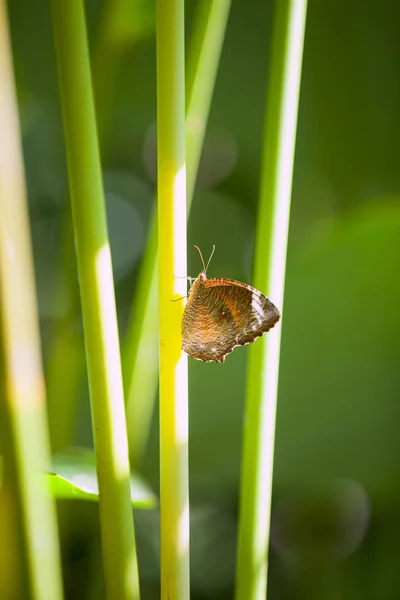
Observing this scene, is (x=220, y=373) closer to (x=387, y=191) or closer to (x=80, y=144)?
(x=387, y=191)

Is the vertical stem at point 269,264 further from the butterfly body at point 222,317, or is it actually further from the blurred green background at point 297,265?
the blurred green background at point 297,265

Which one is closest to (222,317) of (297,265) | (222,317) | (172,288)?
(222,317)

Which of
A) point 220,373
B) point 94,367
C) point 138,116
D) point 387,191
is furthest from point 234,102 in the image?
point 94,367

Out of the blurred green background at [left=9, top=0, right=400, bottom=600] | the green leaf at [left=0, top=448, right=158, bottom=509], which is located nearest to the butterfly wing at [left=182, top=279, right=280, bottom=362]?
the green leaf at [left=0, top=448, right=158, bottom=509]

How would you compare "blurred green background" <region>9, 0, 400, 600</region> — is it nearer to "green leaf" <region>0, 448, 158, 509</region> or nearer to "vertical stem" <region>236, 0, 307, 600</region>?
"green leaf" <region>0, 448, 158, 509</region>

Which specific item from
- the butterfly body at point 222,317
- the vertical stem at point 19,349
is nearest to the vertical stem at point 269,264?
the butterfly body at point 222,317

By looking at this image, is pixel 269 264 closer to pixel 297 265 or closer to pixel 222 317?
pixel 222 317
